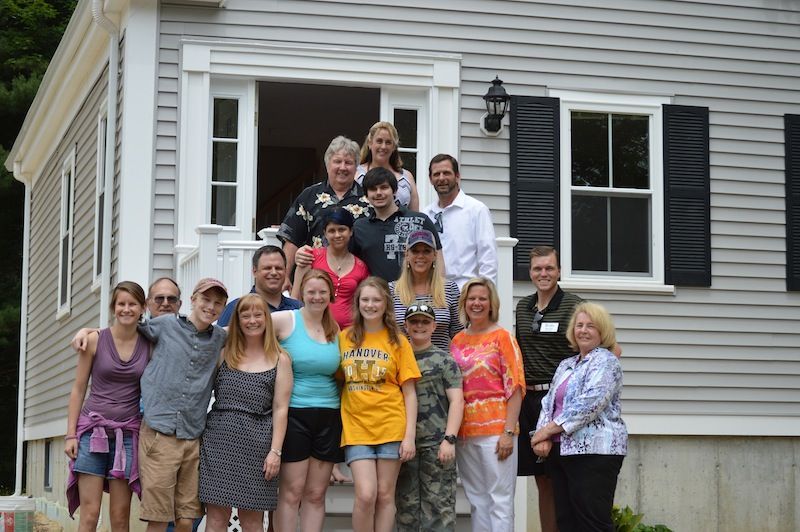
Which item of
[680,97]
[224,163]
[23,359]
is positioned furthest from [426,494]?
[23,359]

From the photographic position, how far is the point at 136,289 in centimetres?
553

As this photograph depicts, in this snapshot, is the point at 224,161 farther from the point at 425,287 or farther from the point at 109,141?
the point at 425,287

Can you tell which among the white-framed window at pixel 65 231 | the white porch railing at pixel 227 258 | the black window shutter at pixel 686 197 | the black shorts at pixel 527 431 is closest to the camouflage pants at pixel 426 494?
the black shorts at pixel 527 431

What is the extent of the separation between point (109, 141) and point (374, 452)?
478 cm

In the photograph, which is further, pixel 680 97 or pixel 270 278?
pixel 680 97

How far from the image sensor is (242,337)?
5641 millimetres

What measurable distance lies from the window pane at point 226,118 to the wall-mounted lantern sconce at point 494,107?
6.51 feet

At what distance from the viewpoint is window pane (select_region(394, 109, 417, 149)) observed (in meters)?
9.50

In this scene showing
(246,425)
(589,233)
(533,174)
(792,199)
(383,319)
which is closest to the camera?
(246,425)

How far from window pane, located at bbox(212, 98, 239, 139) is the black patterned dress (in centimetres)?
390

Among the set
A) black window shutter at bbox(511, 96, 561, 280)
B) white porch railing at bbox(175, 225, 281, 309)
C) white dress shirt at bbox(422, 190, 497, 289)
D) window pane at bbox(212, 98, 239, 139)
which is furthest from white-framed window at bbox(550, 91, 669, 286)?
white porch railing at bbox(175, 225, 281, 309)

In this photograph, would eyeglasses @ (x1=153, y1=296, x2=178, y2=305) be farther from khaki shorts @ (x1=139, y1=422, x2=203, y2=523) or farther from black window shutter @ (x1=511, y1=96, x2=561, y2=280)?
black window shutter @ (x1=511, y1=96, x2=561, y2=280)

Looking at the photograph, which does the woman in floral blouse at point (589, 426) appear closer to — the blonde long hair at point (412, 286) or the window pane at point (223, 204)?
the blonde long hair at point (412, 286)

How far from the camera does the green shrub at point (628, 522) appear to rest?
8.77m
